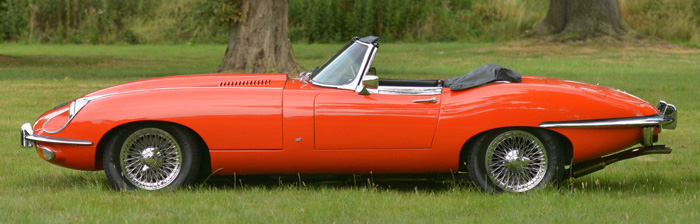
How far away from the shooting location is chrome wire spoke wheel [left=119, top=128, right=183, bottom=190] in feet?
19.6

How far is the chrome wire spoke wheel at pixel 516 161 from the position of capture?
601cm

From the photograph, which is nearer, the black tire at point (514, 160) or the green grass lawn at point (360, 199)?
the green grass lawn at point (360, 199)

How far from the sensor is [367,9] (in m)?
27.9

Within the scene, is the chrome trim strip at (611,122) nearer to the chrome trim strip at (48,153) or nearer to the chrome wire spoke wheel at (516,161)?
the chrome wire spoke wheel at (516,161)

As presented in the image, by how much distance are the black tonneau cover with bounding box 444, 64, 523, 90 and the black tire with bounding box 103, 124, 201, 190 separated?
5.63 ft

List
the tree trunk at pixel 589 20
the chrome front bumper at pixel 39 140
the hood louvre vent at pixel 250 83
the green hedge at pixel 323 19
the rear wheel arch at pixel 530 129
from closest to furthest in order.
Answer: the chrome front bumper at pixel 39 140
the rear wheel arch at pixel 530 129
the hood louvre vent at pixel 250 83
the tree trunk at pixel 589 20
the green hedge at pixel 323 19

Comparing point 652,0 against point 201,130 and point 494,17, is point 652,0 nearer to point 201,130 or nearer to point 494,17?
point 494,17

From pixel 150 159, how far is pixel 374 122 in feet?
4.56

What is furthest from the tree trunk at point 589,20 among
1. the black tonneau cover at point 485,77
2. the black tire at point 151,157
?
the black tire at point 151,157

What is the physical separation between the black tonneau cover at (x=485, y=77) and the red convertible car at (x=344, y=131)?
0.05 m

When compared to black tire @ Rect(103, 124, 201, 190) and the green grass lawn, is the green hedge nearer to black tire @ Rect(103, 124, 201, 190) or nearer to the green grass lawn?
the green grass lawn

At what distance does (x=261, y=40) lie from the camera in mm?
16875

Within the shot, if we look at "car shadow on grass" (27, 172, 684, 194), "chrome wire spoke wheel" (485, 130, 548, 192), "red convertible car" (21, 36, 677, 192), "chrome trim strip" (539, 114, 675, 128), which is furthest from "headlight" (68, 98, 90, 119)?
"chrome trim strip" (539, 114, 675, 128)

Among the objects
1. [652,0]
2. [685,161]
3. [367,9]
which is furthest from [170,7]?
[685,161]
